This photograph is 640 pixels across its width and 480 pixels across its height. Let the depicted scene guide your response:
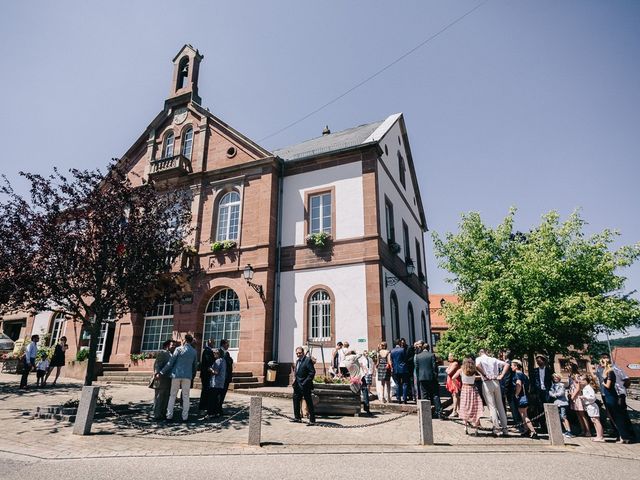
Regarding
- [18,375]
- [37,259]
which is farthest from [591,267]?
[18,375]

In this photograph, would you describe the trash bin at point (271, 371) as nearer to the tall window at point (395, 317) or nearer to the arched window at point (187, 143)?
the tall window at point (395, 317)

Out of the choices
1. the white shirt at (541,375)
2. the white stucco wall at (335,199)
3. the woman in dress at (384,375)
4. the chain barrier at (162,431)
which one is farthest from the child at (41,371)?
the white shirt at (541,375)

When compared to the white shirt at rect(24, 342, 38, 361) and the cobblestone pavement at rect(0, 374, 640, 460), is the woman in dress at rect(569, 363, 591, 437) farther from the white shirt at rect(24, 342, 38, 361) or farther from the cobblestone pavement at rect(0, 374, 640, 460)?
the white shirt at rect(24, 342, 38, 361)

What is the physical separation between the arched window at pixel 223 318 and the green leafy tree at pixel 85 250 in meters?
5.66

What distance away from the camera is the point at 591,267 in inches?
513

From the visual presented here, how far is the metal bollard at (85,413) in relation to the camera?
7.08 m

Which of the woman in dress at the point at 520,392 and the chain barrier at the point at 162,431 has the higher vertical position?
the woman in dress at the point at 520,392

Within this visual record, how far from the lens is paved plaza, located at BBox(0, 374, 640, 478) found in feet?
20.2

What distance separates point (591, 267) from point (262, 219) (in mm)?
12343

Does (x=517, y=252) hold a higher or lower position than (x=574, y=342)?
higher

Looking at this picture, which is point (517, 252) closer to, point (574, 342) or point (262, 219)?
point (574, 342)

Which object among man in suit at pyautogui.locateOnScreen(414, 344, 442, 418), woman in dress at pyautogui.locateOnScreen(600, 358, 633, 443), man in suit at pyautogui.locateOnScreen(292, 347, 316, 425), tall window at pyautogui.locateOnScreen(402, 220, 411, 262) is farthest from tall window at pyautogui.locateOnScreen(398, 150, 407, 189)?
man in suit at pyautogui.locateOnScreen(292, 347, 316, 425)

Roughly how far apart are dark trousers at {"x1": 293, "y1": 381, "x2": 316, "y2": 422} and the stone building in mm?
5050

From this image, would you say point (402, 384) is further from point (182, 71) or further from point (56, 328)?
point (182, 71)
